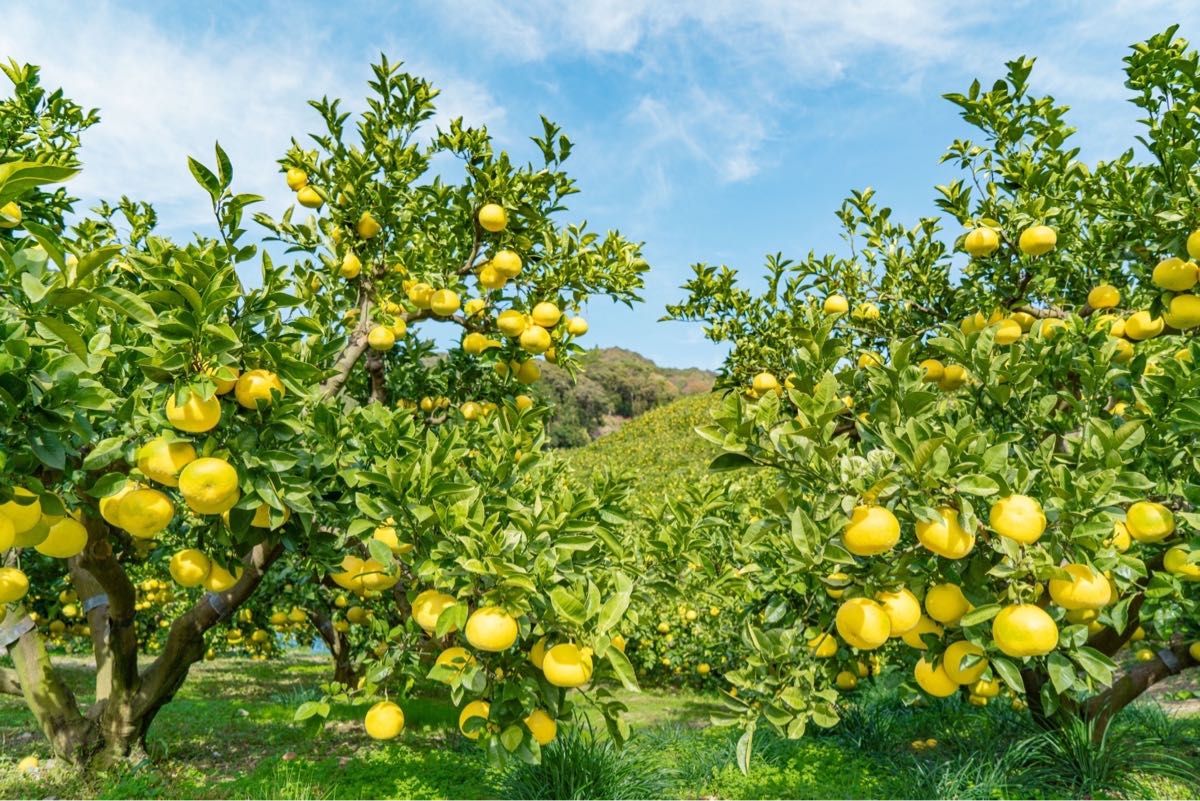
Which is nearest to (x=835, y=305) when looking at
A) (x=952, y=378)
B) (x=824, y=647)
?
(x=952, y=378)

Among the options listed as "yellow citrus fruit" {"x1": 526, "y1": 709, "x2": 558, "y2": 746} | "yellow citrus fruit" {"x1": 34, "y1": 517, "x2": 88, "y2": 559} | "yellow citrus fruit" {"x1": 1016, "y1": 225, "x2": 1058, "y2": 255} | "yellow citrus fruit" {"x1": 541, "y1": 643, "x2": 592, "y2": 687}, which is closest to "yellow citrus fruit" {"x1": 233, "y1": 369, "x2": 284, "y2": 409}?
"yellow citrus fruit" {"x1": 34, "y1": 517, "x2": 88, "y2": 559}

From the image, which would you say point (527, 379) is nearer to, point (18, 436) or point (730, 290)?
point (730, 290)

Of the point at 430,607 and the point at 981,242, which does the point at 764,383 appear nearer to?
the point at 981,242

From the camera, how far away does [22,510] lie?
180cm

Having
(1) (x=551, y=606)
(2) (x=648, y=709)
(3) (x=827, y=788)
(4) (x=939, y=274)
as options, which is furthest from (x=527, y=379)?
(2) (x=648, y=709)

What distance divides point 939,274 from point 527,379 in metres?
2.69

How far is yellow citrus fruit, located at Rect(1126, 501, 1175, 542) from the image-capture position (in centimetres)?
234

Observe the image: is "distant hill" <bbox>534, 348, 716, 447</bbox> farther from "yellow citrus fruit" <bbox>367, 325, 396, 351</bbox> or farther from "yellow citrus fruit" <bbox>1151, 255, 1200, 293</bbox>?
"yellow citrus fruit" <bbox>1151, 255, 1200, 293</bbox>

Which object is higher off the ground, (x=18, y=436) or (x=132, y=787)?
(x=18, y=436)

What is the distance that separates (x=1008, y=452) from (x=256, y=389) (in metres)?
2.38

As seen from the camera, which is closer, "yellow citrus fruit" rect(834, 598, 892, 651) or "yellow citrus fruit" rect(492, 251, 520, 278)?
"yellow citrus fruit" rect(834, 598, 892, 651)

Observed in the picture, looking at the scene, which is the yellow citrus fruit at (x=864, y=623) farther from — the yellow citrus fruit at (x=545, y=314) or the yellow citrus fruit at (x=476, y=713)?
the yellow citrus fruit at (x=545, y=314)

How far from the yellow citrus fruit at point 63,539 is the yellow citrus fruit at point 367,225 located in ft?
7.30

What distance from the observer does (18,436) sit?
5.75 feet
